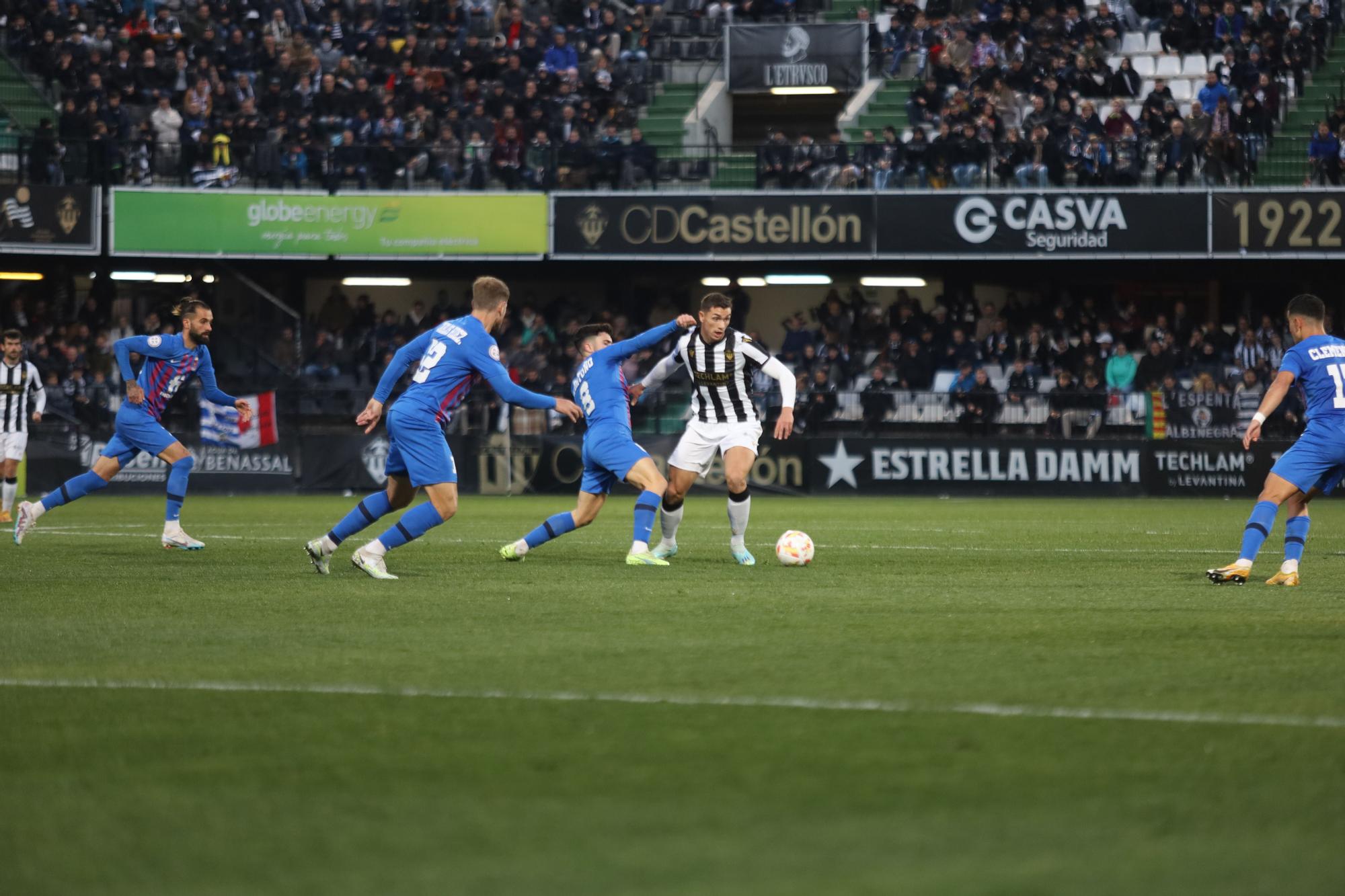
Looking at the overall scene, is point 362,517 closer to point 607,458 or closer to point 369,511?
point 369,511

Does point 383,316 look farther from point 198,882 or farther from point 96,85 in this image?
point 198,882

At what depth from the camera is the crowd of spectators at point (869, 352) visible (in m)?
28.2

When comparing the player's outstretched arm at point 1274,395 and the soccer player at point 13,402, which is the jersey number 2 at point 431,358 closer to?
the player's outstretched arm at point 1274,395

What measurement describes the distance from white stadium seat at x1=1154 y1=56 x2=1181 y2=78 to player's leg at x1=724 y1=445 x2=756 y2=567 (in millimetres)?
22451

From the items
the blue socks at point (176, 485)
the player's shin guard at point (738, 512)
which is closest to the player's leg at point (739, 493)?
the player's shin guard at point (738, 512)

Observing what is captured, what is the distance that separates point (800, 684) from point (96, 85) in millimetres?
29196

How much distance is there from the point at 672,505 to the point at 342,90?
21.7 meters

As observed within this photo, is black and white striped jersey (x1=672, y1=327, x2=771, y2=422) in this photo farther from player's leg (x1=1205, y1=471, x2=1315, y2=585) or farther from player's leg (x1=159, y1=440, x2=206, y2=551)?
player's leg (x1=159, y1=440, x2=206, y2=551)

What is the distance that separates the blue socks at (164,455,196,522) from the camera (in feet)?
48.1

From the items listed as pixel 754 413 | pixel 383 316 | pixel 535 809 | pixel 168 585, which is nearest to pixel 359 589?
pixel 168 585

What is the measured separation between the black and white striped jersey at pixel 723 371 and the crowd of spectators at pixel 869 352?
15.3 m

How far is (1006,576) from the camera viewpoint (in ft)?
37.8

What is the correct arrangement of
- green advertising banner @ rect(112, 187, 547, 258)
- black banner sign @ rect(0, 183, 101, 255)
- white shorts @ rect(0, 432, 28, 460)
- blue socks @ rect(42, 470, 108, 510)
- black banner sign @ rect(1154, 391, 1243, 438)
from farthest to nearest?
green advertising banner @ rect(112, 187, 547, 258) < black banner sign @ rect(0, 183, 101, 255) < black banner sign @ rect(1154, 391, 1243, 438) < white shorts @ rect(0, 432, 28, 460) < blue socks @ rect(42, 470, 108, 510)

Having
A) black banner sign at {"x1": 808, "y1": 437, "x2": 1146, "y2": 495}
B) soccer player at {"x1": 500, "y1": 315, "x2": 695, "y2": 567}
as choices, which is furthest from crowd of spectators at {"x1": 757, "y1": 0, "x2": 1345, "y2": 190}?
soccer player at {"x1": 500, "y1": 315, "x2": 695, "y2": 567}
